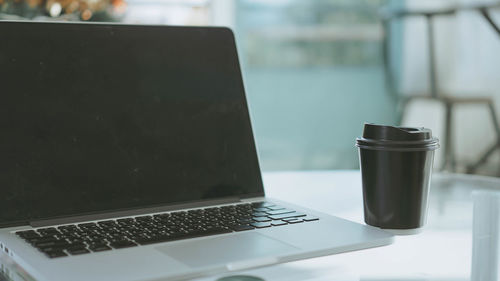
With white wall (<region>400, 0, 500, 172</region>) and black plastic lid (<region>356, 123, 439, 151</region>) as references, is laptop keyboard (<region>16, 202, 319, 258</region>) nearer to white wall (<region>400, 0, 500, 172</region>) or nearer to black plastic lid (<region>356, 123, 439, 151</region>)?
black plastic lid (<region>356, 123, 439, 151</region>)

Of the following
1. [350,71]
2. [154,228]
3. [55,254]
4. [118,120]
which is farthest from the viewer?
[350,71]

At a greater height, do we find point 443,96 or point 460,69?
point 460,69

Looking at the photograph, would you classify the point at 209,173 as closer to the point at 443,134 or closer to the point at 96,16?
the point at 96,16

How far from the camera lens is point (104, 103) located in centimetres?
88

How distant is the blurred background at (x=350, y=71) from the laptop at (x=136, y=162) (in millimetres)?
2296

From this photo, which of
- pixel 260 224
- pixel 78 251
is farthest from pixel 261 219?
pixel 78 251

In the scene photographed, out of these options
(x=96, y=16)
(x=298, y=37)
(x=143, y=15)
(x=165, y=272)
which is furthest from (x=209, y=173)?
(x=298, y=37)

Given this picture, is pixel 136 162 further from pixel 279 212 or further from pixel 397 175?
pixel 397 175

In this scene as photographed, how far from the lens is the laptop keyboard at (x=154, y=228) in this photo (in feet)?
2.17

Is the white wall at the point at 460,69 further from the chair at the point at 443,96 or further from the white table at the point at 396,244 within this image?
the white table at the point at 396,244

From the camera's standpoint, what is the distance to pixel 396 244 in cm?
77

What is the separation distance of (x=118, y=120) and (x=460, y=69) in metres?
2.76

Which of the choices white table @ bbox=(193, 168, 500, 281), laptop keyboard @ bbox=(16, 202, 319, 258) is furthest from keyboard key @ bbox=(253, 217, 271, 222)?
white table @ bbox=(193, 168, 500, 281)

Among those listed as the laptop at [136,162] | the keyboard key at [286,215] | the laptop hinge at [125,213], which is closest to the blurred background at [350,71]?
the laptop at [136,162]
